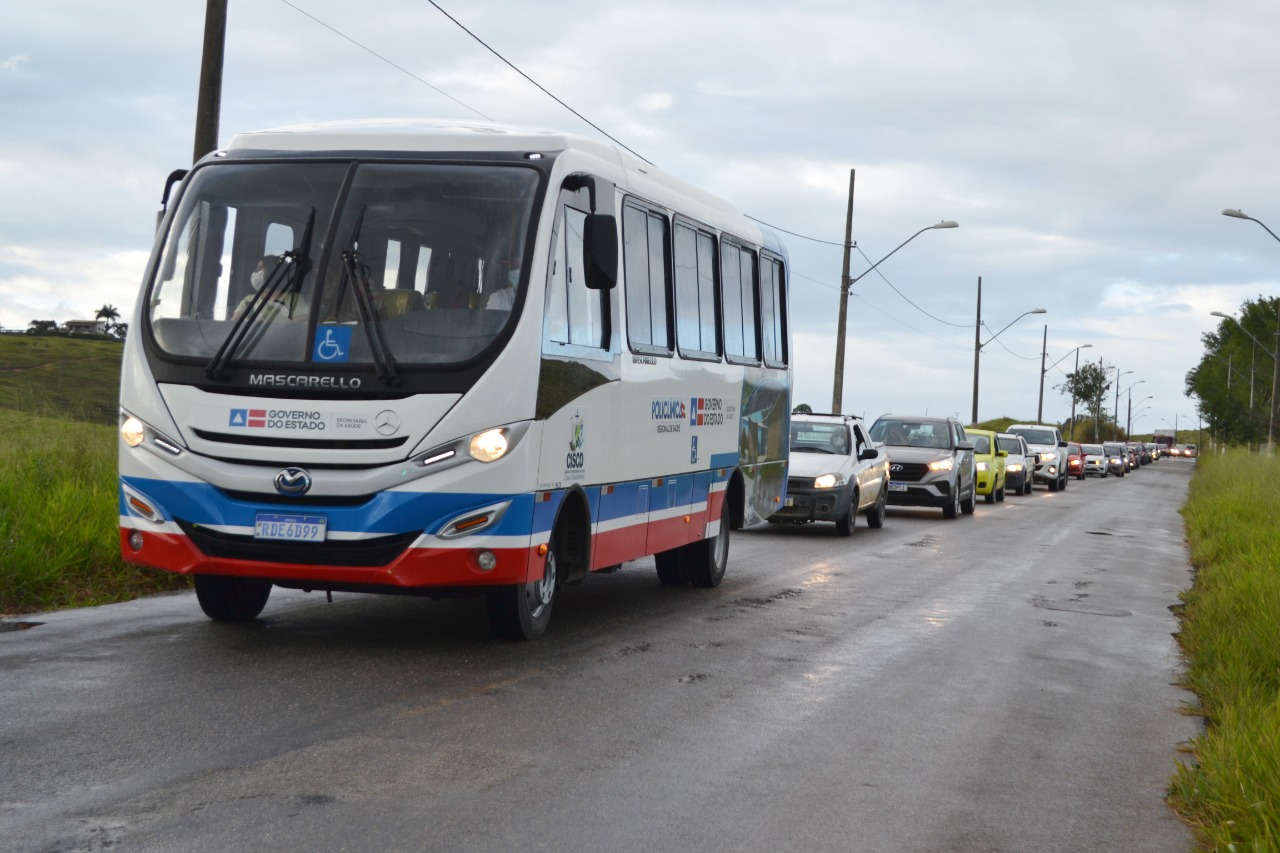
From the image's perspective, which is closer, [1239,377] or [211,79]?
[211,79]

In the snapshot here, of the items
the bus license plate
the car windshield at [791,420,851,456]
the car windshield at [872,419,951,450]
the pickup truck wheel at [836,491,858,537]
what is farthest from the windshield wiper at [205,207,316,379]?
the car windshield at [872,419,951,450]

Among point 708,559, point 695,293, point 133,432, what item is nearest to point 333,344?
point 133,432

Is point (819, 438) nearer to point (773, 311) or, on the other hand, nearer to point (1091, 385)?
point (773, 311)

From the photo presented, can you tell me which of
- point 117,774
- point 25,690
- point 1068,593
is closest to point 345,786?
point 117,774

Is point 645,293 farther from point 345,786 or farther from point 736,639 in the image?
point 345,786

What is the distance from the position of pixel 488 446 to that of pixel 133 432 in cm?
214

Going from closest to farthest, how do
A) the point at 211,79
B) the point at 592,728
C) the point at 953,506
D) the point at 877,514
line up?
the point at 592,728 < the point at 211,79 < the point at 877,514 < the point at 953,506

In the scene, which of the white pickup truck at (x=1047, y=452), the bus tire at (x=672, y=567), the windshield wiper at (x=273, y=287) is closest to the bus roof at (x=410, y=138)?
the windshield wiper at (x=273, y=287)

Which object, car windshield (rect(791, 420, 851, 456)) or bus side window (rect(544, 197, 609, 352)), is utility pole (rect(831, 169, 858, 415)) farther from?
bus side window (rect(544, 197, 609, 352))

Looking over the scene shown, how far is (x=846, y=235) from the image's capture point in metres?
39.3

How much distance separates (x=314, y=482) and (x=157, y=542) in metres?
1.09

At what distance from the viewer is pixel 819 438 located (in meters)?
23.0

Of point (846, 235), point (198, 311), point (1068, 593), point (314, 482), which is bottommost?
point (1068, 593)

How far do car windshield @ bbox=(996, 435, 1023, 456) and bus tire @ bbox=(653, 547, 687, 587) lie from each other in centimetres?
3116
